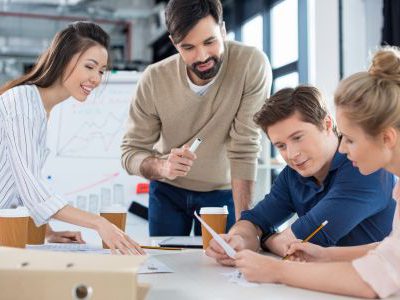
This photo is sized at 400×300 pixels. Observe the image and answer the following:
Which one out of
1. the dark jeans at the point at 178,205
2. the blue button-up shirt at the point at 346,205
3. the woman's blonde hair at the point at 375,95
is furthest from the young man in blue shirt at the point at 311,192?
the dark jeans at the point at 178,205

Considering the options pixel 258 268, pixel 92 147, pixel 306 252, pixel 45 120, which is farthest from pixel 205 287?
pixel 92 147

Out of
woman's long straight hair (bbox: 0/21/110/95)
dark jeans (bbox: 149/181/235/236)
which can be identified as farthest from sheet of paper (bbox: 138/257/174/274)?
dark jeans (bbox: 149/181/235/236)

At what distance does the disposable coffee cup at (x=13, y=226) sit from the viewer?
140cm

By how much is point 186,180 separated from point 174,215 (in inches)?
6.3

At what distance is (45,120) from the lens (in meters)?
1.68

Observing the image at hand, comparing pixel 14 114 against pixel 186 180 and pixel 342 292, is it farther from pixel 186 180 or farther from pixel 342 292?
pixel 342 292

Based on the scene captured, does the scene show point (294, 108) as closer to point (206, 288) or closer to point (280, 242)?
point (280, 242)

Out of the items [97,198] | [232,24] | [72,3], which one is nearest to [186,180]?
[97,198]

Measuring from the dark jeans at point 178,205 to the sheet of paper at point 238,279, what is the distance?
0.96 m

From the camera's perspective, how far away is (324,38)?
4.18 meters

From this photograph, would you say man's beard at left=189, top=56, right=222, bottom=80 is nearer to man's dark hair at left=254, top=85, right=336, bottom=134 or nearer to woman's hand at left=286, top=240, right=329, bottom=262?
man's dark hair at left=254, top=85, right=336, bottom=134

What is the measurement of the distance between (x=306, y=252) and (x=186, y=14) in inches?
39.1

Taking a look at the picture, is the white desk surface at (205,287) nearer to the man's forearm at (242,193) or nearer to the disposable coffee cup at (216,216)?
the disposable coffee cup at (216,216)

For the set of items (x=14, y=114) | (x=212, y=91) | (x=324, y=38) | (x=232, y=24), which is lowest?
(x=14, y=114)
